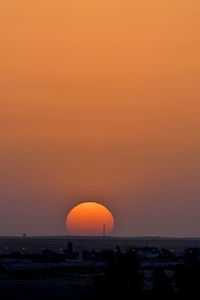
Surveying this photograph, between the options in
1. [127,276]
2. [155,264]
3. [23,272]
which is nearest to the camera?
[127,276]

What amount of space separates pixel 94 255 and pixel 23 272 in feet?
177

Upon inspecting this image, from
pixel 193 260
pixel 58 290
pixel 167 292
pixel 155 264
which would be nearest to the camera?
pixel 167 292

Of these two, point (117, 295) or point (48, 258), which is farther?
point (48, 258)

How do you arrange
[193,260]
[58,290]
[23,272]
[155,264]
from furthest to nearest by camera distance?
[155,264] < [23,272] < [58,290] < [193,260]

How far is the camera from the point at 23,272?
420 ft

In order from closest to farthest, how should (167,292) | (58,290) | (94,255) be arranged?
1. (167,292)
2. (58,290)
3. (94,255)

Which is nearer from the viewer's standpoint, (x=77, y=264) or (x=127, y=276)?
(x=127, y=276)

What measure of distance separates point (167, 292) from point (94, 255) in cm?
10820

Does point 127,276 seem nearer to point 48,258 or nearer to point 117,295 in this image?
point 117,295

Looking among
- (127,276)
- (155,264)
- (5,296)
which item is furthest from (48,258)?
(127,276)

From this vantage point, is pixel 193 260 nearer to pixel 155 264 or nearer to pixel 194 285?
pixel 194 285

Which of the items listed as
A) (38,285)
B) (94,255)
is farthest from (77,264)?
(38,285)

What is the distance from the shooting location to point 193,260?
8525 centimetres

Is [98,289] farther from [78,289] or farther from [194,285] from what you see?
[78,289]
